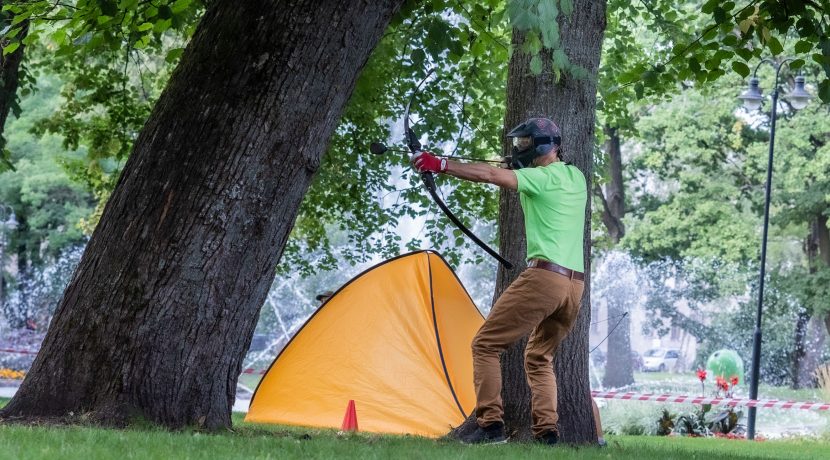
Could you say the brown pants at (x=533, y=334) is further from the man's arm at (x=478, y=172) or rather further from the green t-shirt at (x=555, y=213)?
the man's arm at (x=478, y=172)

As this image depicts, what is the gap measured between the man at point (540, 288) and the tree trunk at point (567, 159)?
0.71 m

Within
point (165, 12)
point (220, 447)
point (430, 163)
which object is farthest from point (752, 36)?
point (220, 447)

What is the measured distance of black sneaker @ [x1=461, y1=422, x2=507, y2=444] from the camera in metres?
7.71

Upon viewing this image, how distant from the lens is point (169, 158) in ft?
21.6

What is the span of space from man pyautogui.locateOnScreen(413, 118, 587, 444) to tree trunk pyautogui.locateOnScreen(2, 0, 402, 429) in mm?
1465

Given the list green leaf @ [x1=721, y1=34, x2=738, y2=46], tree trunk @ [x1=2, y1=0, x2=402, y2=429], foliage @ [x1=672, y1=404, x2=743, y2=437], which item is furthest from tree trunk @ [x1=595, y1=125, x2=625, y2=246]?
tree trunk @ [x1=2, y1=0, x2=402, y2=429]

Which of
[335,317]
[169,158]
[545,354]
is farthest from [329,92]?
[335,317]

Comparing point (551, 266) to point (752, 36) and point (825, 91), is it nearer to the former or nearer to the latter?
point (825, 91)

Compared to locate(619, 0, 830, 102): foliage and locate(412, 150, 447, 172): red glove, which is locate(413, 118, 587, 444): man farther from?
locate(619, 0, 830, 102): foliage

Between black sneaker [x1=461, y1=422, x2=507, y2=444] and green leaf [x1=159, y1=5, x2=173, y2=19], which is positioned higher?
green leaf [x1=159, y1=5, x2=173, y2=19]

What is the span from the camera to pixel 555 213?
751 cm

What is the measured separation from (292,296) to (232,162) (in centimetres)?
2781

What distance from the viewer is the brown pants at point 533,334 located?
746cm

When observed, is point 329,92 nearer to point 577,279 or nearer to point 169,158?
point 169,158
